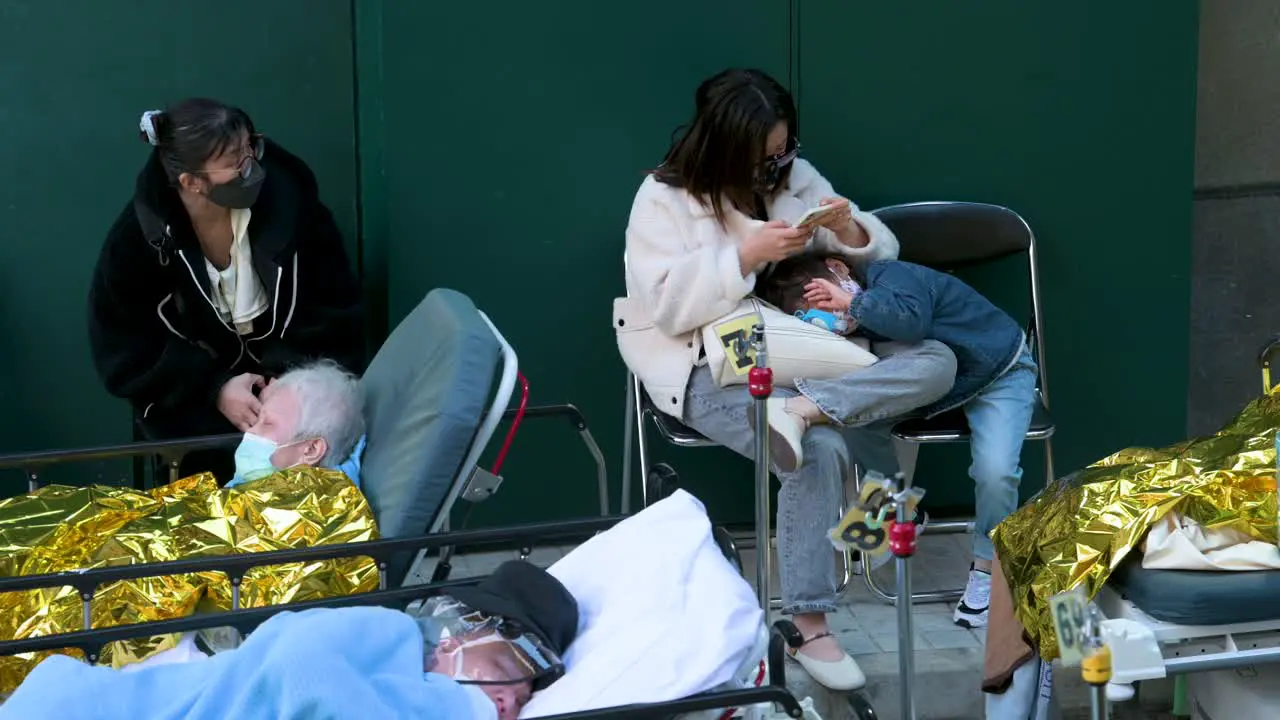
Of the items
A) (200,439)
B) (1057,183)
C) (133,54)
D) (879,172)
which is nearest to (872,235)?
(879,172)

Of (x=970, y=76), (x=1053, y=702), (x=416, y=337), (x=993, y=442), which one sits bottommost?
(x=1053, y=702)

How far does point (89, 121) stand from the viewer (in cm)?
424

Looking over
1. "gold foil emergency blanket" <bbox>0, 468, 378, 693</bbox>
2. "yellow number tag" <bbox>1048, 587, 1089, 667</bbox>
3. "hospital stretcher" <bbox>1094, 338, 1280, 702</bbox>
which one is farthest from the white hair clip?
"yellow number tag" <bbox>1048, 587, 1089, 667</bbox>

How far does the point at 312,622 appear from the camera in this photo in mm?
2299

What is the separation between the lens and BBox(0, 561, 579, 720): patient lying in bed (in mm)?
2135

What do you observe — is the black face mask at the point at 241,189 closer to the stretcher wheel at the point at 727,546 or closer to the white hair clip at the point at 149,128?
the white hair clip at the point at 149,128

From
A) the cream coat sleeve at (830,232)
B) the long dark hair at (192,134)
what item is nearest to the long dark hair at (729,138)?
the cream coat sleeve at (830,232)

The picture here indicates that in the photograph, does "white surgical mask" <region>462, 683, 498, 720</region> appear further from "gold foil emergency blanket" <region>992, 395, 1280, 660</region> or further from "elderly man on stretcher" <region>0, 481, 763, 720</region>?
"gold foil emergency blanket" <region>992, 395, 1280, 660</region>

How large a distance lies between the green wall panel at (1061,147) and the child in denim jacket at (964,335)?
25.6 inches

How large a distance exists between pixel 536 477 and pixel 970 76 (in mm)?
1688

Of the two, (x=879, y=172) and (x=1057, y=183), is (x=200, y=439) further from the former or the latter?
(x=1057, y=183)

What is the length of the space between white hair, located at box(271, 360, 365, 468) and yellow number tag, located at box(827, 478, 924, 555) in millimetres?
1320

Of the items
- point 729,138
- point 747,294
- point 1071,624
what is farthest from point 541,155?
point 1071,624

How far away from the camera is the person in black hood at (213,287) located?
3.73 meters
